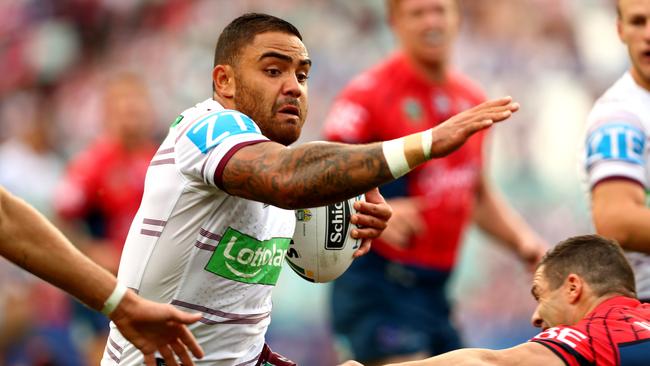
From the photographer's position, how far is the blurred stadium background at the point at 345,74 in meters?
12.3

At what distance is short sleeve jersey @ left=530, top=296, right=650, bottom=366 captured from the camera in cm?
464

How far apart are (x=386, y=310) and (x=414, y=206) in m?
0.77

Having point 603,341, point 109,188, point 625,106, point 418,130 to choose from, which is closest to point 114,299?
point 603,341

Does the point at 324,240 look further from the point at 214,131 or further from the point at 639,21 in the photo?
the point at 639,21

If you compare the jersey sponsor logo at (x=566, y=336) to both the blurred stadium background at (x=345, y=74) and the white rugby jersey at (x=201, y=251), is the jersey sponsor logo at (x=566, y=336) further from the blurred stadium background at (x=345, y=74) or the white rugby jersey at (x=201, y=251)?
the blurred stadium background at (x=345, y=74)

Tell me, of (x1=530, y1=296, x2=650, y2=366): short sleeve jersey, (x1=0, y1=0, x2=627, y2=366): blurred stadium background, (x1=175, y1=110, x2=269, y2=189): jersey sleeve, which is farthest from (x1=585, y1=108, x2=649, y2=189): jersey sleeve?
(x1=0, y1=0, x2=627, y2=366): blurred stadium background

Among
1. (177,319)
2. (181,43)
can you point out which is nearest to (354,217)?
(177,319)

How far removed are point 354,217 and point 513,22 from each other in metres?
8.65

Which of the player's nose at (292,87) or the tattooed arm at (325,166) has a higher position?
the player's nose at (292,87)

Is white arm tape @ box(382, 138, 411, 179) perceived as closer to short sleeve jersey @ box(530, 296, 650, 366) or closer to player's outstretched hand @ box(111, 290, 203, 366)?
player's outstretched hand @ box(111, 290, 203, 366)

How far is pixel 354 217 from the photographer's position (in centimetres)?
511

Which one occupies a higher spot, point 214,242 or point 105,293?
point 214,242

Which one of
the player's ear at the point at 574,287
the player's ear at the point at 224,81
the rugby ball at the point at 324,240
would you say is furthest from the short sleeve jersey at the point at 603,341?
the player's ear at the point at 224,81

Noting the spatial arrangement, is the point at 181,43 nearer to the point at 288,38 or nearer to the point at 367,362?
the point at 367,362
